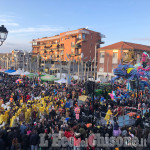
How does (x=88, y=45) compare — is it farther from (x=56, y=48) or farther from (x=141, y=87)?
(x=141, y=87)

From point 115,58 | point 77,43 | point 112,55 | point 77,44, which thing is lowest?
point 115,58

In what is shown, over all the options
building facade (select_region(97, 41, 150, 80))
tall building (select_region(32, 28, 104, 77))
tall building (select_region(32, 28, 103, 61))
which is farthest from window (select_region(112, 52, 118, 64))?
tall building (select_region(32, 28, 103, 61))

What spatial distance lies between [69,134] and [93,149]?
3.96 ft

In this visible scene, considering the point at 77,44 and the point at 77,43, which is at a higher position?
the point at 77,43

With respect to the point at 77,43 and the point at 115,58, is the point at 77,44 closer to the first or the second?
the point at 77,43

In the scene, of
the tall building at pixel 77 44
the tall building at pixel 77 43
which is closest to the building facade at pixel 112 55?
the tall building at pixel 77 44

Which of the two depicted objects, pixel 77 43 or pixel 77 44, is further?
pixel 77 44

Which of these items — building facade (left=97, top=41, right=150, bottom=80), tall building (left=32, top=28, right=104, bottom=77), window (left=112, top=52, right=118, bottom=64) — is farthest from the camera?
tall building (left=32, top=28, right=104, bottom=77)

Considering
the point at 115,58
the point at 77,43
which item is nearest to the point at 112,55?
the point at 115,58

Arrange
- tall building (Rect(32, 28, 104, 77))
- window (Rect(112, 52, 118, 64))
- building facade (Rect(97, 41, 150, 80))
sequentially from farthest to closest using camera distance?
tall building (Rect(32, 28, 104, 77)) < window (Rect(112, 52, 118, 64)) < building facade (Rect(97, 41, 150, 80))

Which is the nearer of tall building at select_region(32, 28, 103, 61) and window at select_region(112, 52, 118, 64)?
window at select_region(112, 52, 118, 64)

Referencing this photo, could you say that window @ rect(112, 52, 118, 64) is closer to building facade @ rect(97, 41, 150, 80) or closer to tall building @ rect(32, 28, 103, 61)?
building facade @ rect(97, 41, 150, 80)

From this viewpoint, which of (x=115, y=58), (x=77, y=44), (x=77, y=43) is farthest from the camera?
(x=77, y=44)

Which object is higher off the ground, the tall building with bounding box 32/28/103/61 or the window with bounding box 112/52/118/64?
the tall building with bounding box 32/28/103/61
